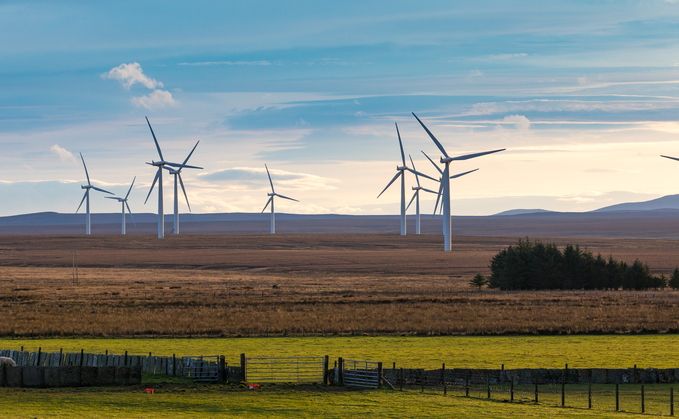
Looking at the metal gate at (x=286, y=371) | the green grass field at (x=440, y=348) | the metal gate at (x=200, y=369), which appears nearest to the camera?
the metal gate at (x=200, y=369)

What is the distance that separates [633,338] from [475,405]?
21.3m

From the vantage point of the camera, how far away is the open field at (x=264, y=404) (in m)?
23.3

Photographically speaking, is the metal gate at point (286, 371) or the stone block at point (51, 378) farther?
the metal gate at point (286, 371)

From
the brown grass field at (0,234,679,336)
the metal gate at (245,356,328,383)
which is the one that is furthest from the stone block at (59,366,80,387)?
the brown grass field at (0,234,679,336)

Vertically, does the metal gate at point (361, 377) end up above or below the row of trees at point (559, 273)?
below

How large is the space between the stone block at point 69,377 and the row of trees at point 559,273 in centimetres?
5799

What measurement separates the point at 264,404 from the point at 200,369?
5.06 metres

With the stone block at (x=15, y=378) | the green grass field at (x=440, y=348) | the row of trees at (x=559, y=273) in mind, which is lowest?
the green grass field at (x=440, y=348)

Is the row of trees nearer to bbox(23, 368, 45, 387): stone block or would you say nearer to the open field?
the open field

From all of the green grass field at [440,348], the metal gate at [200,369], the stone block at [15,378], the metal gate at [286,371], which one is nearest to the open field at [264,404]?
the stone block at [15,378]

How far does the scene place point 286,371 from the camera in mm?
30375

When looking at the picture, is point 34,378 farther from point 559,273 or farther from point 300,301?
point 559,273

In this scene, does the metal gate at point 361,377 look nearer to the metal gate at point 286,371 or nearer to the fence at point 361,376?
the fence at point 361,376

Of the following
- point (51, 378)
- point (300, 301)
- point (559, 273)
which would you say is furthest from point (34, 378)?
point (559, 273)
